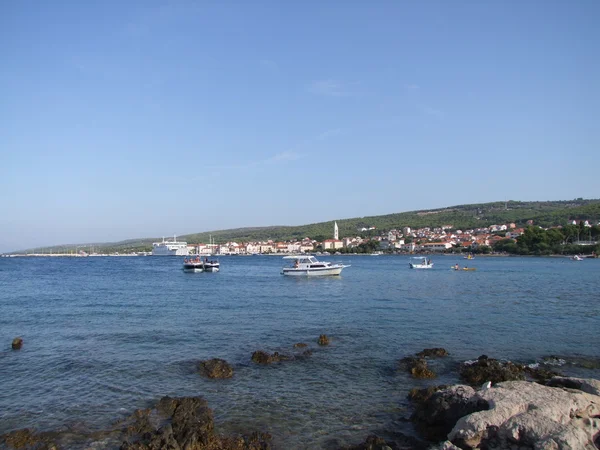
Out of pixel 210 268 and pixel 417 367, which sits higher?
pixel 417 367

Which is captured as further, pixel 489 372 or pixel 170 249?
pixel 170 249

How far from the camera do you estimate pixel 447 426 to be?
9602 mm

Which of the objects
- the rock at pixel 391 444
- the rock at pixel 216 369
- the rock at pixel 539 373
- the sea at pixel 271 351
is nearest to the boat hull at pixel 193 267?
the sea at pixel 271 351

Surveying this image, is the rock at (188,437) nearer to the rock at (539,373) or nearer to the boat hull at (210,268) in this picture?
the rock at (539,373)

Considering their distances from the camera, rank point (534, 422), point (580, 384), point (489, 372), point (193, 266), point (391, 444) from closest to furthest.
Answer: point (534, 422), point (391, 444), point (580, 384), point (489, 372), point (193, 266)

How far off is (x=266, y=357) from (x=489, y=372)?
6.84 meters

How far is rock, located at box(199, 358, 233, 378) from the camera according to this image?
44.6 feet

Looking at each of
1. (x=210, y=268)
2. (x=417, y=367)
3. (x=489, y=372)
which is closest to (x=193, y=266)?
(x=210, y=268)

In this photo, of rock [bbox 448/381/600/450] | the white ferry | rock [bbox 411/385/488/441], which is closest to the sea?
rock [bbox 411/385/488/441]

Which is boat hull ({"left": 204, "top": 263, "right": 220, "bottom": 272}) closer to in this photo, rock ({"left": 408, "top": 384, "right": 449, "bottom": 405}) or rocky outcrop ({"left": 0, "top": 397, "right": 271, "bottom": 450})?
rocky outcrop ({"left": 0, "top": 397, "right": 271, "bottom": 450})

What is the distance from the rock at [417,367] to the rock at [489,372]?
972 millimetres

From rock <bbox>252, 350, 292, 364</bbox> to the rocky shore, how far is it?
362 cm

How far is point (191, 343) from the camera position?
18.0 meters

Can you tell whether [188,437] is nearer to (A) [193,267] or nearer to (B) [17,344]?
(B) [17,344]
